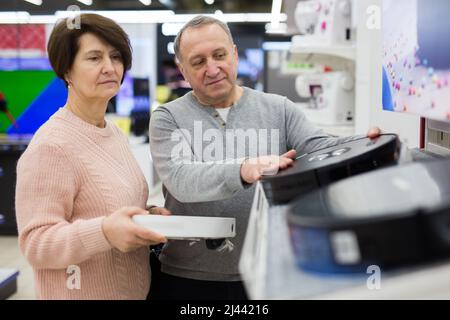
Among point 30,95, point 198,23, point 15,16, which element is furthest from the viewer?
point 15,16

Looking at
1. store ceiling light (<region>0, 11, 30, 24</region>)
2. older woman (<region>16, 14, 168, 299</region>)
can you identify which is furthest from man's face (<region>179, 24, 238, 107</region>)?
store ceiling light (<region>0, 11, 30, 24</region>)

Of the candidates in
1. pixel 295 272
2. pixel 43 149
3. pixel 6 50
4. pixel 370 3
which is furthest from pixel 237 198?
pixel 6 50

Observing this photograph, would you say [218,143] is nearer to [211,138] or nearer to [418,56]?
[211,138]

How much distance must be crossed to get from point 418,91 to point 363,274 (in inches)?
21.6

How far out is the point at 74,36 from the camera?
41.3 inches

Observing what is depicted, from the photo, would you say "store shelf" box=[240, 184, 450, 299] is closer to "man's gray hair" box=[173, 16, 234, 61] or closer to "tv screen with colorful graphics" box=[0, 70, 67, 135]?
"man's gray hair" box=[173, 16, 234, 61]

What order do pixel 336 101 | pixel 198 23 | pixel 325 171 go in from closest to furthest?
pixel 325 171 < pixel 198 23 < pixel 336 101

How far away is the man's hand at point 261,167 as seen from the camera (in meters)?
0.83

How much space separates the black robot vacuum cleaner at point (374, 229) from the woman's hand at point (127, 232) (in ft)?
1.14

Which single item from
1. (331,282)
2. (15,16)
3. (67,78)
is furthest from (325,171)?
(15,16)

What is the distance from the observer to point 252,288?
483mm

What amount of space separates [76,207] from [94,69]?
30 cm
